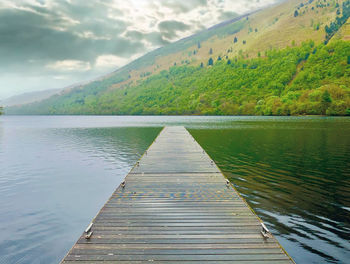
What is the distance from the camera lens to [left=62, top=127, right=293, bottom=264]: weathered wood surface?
505cm

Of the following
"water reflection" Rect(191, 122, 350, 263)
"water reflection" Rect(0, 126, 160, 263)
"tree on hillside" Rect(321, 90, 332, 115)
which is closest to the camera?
"water reflection" Rect(191, 122, 350, 263)

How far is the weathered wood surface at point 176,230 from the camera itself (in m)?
5.05

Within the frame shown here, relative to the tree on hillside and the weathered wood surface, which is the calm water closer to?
the weathered wood surface

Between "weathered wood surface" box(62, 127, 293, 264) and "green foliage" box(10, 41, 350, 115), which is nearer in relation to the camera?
"weathered wood surface" box(62, 127, 293, 264)

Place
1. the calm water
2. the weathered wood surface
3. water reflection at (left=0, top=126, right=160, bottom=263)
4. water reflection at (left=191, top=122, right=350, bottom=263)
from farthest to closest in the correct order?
water reflection at (left=0, top=126, right=160, bottom=263) → the calm water → water reflection at (left=191, top=122, right=350, bottom=263) → the weathered wood surface

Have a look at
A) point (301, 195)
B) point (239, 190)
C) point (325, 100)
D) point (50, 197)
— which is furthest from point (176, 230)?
point (325, 100)

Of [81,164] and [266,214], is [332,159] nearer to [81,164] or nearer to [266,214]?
[266,214]

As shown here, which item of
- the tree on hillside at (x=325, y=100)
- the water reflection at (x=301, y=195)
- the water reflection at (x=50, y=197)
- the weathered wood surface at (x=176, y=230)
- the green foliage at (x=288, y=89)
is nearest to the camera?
the weathered wood surface at (x=176, y=230)

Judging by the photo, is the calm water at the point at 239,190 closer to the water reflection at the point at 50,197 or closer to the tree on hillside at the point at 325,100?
the water reflection at the point at 50,197

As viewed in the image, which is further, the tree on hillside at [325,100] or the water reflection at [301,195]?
the tree on hillside at [325,100]

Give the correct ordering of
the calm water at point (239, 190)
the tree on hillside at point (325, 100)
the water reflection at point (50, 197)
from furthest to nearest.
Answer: the tree on hillside at point (325, 100) < the water reflection at point (50, 197) < the calm water at point (239, 190)

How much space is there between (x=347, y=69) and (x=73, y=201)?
556 feet

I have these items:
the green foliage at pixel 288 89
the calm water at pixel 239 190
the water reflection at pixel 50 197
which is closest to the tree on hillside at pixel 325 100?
the green foliage at pixel 288 89

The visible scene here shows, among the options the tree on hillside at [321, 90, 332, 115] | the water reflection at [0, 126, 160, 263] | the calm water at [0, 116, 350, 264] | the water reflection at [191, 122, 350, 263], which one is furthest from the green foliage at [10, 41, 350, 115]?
the water reflection at [0, 126, 160, 263]
